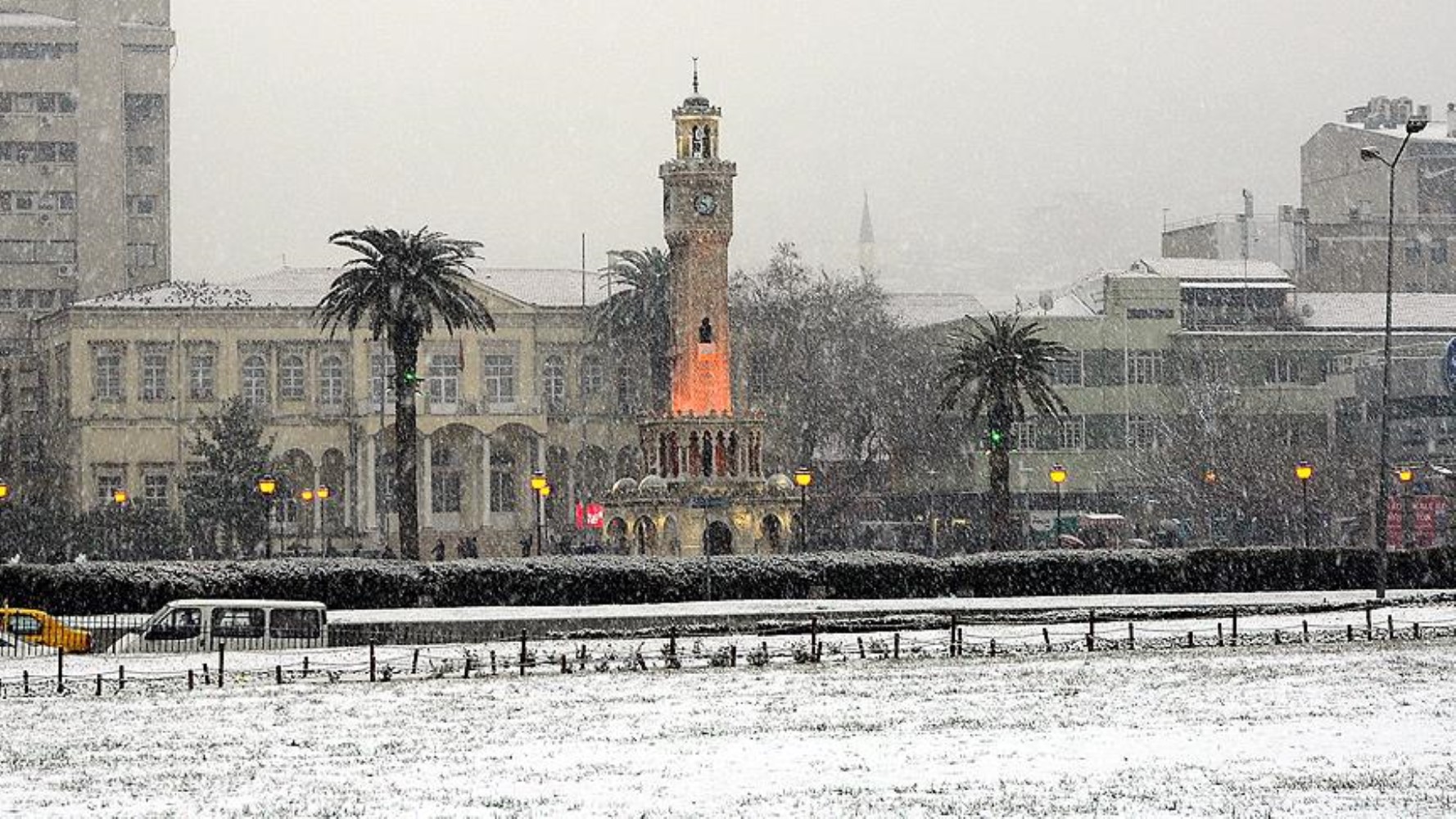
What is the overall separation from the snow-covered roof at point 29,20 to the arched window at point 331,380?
2988 cm

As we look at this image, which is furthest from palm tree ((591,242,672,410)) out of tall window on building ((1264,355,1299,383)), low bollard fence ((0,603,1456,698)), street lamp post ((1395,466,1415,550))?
low bollard fence ((0,603,1456,698))

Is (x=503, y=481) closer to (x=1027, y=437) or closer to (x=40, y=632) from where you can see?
(x=1027, y=437)

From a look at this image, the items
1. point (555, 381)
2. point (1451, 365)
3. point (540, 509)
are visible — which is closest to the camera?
point (1451, 365)

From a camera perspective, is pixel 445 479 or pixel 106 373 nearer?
pixel 106 373

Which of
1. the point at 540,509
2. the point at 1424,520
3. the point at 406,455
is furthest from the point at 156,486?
the point at 1424,520

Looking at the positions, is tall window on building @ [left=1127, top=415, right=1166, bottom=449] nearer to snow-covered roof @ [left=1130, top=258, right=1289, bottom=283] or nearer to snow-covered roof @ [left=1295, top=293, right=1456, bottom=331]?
snow-covered roof @ [left=1130, top=258, right=1289, bottom=283]

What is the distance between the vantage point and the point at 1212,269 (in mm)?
113438

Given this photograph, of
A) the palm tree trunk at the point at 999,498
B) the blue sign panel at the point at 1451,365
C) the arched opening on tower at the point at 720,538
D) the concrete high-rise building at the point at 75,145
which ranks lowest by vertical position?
the arched opening on tower at the point at 720,538

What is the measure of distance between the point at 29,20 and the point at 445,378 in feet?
117

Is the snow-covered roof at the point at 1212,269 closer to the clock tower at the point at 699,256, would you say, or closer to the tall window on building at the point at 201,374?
the clock tower at the point at 699,256

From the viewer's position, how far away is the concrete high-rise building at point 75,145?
127812 mm

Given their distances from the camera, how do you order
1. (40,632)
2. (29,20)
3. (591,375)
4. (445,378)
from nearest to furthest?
1. (40,632)
2. (445,378)
3. (591,375)
4. (29,20)

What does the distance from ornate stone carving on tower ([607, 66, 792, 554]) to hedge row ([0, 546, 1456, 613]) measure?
51.2ft

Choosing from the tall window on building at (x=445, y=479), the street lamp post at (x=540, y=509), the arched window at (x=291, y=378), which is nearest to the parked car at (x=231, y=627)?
the street lamp post at (x=540, y=509)
